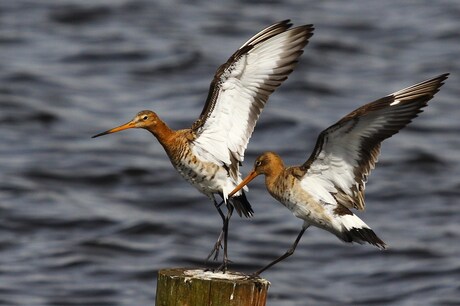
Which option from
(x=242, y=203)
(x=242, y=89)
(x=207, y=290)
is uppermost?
(x=242, y=89)

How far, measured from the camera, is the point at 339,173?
29.1 ft

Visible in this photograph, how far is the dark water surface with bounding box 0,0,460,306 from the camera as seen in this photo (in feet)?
53.8

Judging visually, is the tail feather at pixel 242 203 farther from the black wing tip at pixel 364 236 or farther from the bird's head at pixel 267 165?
the black wing tip at pixel 364 236

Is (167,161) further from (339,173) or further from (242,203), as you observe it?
(339,173)

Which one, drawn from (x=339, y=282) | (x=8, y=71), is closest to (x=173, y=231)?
(x=339, y=282)

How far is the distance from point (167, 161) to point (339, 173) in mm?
12006

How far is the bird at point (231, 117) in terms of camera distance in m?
9.25

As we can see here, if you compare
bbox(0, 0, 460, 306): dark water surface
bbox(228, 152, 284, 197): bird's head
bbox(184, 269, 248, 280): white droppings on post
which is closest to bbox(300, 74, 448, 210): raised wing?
bbox(228, 152, 284, 197): bird's head

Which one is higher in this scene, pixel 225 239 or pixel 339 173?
pixel 339 173

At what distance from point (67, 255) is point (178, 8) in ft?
43.8

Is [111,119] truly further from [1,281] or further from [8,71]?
[1,281]

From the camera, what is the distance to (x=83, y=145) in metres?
21.3

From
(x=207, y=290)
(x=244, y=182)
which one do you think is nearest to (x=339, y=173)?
(x=244, y=182)

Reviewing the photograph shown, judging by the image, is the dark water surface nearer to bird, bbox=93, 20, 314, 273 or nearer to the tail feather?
the tail feather
